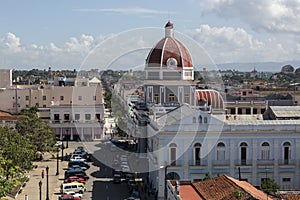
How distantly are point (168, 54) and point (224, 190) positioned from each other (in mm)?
23694

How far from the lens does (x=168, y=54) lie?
1877 inches

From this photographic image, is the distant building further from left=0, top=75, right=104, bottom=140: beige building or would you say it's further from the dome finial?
left=0, top=75, right=104, bottom=140: beige building

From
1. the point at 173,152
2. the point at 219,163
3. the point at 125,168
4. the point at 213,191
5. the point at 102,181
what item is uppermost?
the point at 173,152

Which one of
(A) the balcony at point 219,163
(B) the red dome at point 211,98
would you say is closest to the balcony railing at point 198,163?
(A) the balcony at point 219,163

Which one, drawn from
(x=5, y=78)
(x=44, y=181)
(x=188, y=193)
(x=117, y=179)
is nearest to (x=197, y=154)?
(x=117, y=179)

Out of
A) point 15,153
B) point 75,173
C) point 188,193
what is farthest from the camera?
point 75,173

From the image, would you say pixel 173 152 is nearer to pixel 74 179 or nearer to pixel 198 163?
pixel 198 163

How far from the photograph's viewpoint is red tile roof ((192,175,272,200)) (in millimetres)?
23594

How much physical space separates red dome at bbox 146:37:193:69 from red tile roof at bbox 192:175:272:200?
20525 mm

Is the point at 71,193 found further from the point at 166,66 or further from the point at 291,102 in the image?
the point at 291,102

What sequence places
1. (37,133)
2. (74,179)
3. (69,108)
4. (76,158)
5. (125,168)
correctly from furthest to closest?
(69,108) < (37,133) < (76,158) < (125,168) < (74,179)

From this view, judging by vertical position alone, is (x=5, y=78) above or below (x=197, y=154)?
above

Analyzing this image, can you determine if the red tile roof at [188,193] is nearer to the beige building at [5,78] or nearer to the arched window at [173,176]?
the arched window at [173,176]

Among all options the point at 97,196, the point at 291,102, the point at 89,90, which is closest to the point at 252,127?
the point at 97,196
